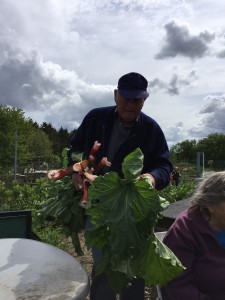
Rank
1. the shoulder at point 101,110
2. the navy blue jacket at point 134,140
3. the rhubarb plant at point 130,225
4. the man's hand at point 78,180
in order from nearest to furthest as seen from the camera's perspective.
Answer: the rhubarb plant at point 130,225 → the man's hand at point 78,180 → the navy blue jacket at point 134,140 → the shoulder at point 101,110

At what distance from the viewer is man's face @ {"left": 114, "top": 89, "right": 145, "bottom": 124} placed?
2770 millimetres

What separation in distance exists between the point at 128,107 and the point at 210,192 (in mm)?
770

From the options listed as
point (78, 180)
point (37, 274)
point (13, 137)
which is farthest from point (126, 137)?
point (13, 137)

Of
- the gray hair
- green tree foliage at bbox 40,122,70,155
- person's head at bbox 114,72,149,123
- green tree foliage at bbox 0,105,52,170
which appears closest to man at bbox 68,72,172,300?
person's head at bbox 114,72,149,123

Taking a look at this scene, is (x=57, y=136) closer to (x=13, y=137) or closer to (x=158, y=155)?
(x=13, y=137)

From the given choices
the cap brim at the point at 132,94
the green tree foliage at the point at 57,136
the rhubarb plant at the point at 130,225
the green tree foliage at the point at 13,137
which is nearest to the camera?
the rhubarb plant at the point at 130,225

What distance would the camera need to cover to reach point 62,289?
78.3 inches

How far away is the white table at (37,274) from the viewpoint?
1.93 meters

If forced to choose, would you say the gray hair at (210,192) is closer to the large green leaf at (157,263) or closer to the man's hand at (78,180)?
the large green leaf at (157,263)

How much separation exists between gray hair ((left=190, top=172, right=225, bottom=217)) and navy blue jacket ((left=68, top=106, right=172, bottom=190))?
1.42ft

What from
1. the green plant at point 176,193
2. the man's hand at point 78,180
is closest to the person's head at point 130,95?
the man's hand at point 78,180

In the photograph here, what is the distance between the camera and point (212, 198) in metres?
2.34

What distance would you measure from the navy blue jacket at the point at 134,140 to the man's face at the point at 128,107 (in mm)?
126

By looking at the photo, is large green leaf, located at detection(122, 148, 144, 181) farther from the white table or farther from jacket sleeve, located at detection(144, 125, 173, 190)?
jacket sleeve, located at detection(144, 125, 173, 190)
